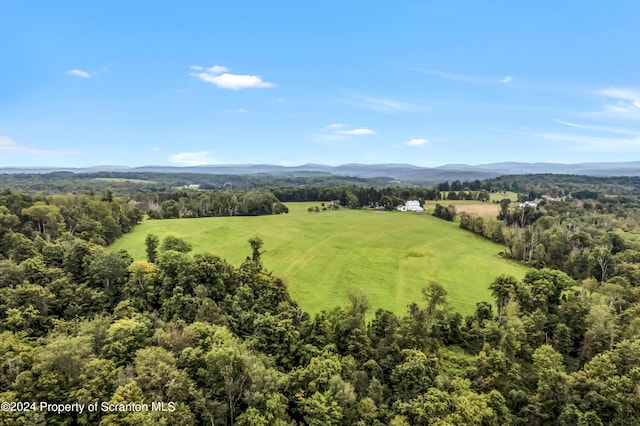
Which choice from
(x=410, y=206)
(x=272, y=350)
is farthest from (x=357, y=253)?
(x=410, y=206)

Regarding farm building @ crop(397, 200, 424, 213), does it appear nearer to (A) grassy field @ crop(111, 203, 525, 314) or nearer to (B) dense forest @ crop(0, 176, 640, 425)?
(A) grassy field @ crop(111, 203, 525, 314)

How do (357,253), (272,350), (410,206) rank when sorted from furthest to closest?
(410,206) → (357,253) → (272,350)

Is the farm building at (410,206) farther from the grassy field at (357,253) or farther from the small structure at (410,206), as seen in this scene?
the grassy field at (357,253)

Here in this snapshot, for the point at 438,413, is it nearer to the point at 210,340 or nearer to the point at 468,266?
the point at 210,340

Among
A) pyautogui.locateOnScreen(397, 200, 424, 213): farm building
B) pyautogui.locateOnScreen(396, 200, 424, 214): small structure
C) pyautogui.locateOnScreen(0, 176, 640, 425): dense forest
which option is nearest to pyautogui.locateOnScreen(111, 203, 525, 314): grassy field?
pyautogui.locateOnScreen(0, 176, 640, 425): dense forest

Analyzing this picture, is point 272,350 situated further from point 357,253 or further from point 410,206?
point 410,206

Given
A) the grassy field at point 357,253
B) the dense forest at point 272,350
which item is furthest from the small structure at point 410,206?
the dense forest at point 272,350
